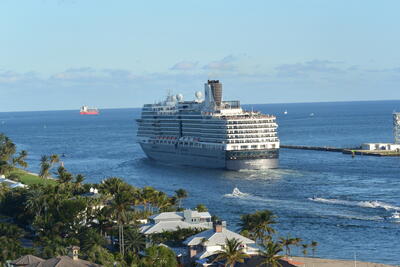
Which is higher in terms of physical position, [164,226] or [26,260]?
[26,260]

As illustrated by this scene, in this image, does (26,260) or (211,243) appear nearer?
(26,260)

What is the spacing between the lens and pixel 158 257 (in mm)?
55000

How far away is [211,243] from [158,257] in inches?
189

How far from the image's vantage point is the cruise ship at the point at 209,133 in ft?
435

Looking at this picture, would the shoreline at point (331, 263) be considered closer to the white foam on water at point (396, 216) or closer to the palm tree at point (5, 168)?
the white foam on water at point (396, 216)

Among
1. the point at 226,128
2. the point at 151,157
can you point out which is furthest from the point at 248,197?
the point at 151,157

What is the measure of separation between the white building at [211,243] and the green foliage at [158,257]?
7.20 ft

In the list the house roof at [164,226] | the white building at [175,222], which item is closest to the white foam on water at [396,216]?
the white building at [175,222]

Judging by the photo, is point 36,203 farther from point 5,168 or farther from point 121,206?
point 5,168

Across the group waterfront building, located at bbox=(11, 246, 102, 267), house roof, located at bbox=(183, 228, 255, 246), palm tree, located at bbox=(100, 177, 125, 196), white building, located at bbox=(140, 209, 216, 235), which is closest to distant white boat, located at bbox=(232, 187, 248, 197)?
palm tree, located at bbox=(100, 177, 125, 196)

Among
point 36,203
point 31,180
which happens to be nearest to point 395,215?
point 36,203

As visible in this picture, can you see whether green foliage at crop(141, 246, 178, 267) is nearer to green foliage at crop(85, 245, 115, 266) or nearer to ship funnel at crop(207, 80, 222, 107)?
green foliage at crop(85, 245, 115, 266)

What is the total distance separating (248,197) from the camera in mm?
101000

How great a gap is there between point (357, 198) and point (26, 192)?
136 feet
